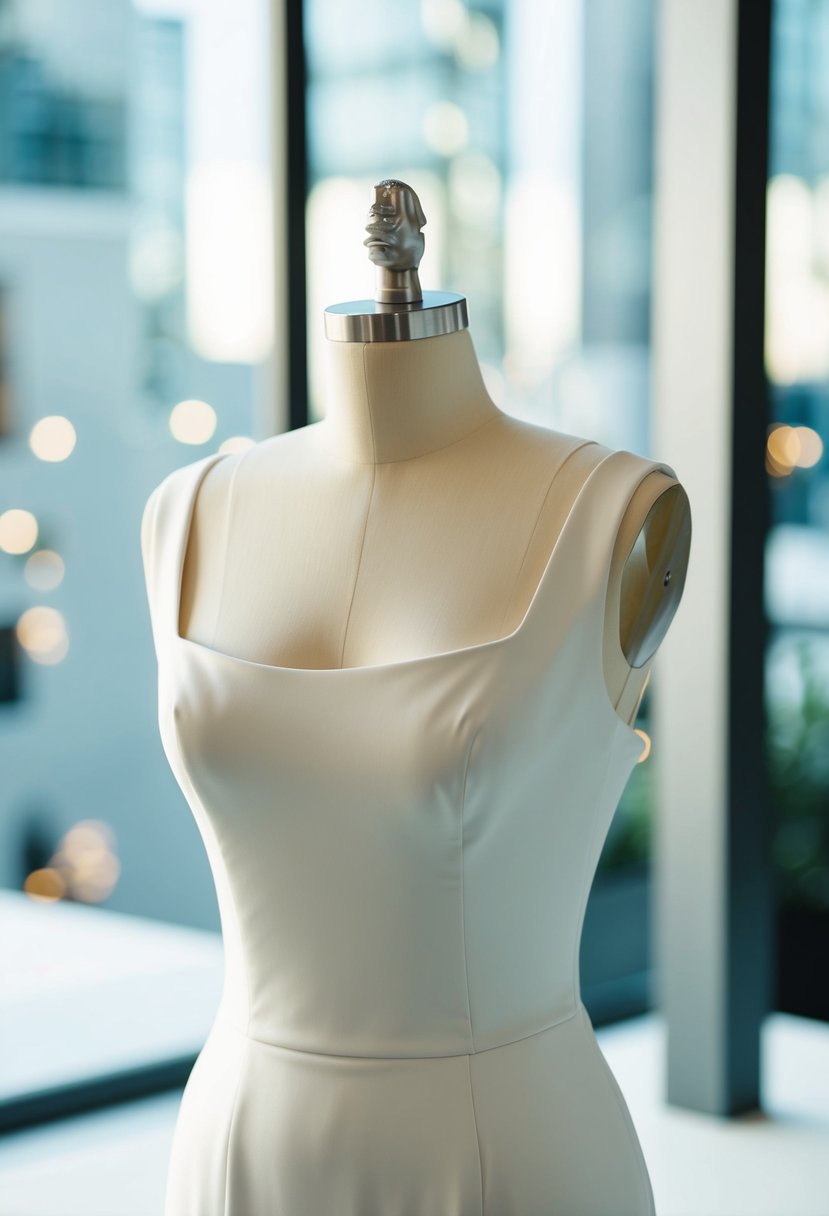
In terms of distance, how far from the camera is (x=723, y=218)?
93.2 inches

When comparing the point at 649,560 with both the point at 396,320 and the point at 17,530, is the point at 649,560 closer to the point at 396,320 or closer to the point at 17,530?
the point at 396,320

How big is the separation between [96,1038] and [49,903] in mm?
294

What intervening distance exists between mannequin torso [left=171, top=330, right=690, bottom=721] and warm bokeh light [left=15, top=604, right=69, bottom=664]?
1.37 metres

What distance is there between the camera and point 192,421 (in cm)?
287

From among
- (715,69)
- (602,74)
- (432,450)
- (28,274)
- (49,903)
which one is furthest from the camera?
(602,74)

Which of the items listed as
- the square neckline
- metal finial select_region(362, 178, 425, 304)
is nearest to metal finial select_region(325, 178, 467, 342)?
metal finial select_region(362, 178, 425, 304)

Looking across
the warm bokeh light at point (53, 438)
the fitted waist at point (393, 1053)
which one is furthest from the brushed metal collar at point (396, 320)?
the warm bokeh light at point (53, 438)

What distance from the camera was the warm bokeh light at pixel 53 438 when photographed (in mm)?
2654

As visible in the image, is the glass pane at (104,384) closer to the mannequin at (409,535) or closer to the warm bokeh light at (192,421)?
the warm bokeh light at (192,421)

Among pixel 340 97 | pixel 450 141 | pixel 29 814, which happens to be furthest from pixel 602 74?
pixel 29 814

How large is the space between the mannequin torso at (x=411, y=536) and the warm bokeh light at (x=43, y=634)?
137cm

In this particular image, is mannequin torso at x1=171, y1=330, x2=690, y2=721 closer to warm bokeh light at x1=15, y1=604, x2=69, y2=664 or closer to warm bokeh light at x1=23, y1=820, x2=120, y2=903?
warm bokeh light at x1=15, y1=604, x2=69, y2=664

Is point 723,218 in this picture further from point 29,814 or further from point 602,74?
point 29,814

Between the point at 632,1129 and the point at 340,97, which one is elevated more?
the point at 340,97
